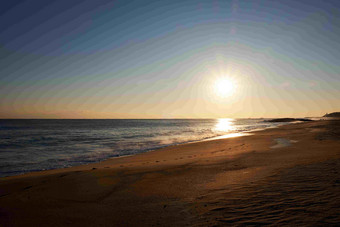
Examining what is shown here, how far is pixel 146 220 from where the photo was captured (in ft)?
16.3

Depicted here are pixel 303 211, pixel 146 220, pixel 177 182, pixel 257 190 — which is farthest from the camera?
pixel 177 182

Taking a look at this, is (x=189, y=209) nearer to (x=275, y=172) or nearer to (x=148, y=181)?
(x=148, y=181)

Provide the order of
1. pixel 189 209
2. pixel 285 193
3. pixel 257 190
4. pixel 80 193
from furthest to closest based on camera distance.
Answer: pixel 80 193 < pixel 257 190 < pixel 285 193 < pixel 189 209

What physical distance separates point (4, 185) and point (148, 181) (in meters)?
6.48

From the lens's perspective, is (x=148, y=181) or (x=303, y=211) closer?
(x=303, y=211)

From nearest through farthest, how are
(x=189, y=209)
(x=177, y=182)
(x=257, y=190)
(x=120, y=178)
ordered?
(x=189, y=209) → (x=257, y=190) → (x=177, y=182) → (x=120, y=178)

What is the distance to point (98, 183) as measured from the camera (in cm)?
864

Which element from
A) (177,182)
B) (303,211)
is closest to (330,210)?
(303,211)

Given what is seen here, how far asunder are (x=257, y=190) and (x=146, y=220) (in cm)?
347

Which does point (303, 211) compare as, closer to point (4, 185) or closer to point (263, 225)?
point (263, 225)

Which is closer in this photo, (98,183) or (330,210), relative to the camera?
(330,210)

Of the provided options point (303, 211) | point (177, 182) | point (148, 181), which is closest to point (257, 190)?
point (303, 211)

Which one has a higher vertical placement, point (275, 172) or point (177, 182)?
point (275, 172)

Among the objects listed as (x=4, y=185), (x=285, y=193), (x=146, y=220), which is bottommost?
(x=4, y=185)
